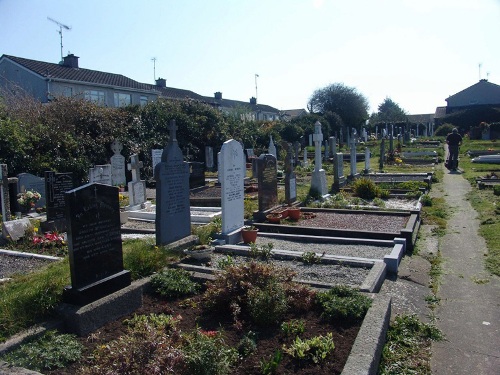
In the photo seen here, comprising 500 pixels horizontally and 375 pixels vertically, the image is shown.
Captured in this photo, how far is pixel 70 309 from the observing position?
4.44 meters

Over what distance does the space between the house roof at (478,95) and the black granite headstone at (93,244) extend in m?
76.2

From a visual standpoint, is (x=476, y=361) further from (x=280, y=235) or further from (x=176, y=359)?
(x=280, y=235)

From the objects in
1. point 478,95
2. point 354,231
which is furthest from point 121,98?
point 478,95

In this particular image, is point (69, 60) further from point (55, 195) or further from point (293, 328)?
point (293, 328)

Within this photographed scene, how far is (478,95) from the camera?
70875mm

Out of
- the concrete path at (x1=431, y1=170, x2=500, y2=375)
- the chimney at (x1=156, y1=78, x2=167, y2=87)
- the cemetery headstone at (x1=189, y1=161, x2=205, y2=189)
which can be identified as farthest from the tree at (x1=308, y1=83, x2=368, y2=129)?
the concrete path at (x1=431, y1=170, x2=500, y2=375)

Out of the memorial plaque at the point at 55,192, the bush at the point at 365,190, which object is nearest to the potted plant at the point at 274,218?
the memorial plaque at the point at 55,192

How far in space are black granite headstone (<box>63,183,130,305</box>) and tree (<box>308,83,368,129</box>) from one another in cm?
5445

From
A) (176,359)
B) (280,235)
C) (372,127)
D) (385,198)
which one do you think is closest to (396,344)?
(176,359)

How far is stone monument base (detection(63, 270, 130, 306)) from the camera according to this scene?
4582 mm

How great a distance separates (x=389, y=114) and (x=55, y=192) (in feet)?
235

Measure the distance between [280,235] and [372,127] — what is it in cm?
5942

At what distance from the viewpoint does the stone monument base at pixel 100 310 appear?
14.3 feet

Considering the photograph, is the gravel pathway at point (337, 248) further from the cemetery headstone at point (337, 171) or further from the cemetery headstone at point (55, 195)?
the cemetery headstone at point (337, 171)
